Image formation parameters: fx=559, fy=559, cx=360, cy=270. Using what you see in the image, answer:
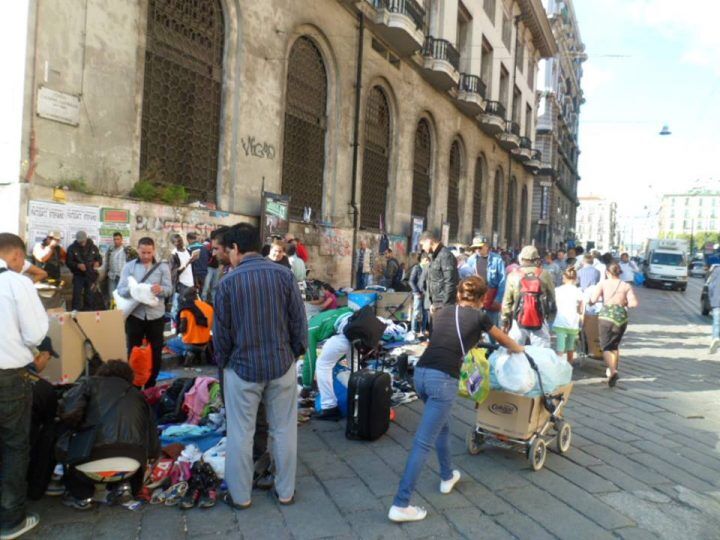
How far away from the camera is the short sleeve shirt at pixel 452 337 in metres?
3.79

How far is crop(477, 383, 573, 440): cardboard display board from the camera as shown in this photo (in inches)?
175

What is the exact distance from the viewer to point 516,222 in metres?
36.2

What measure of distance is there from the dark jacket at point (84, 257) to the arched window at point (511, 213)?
92.8 ft

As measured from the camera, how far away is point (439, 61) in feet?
63.3

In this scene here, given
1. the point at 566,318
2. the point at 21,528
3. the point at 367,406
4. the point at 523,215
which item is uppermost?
the point at 523,215

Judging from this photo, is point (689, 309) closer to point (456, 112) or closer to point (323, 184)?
point (456, 112)

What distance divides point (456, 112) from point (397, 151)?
6.21 meters

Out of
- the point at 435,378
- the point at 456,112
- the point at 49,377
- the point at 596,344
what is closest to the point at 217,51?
the point at 49,377

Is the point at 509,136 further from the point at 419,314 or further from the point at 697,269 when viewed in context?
the point at 697,269

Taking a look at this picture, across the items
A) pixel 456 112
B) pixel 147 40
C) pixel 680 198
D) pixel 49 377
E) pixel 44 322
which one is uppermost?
pixel 680 198

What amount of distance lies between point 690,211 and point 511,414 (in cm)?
14113

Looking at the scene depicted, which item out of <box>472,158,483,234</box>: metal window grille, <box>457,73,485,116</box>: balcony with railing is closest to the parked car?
<box>472,158,483,234</box>: metal window grille

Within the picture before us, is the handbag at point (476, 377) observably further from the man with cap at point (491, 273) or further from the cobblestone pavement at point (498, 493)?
the man with cap at point (491, 273)

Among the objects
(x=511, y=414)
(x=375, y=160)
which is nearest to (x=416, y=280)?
(x=511, y=414)
